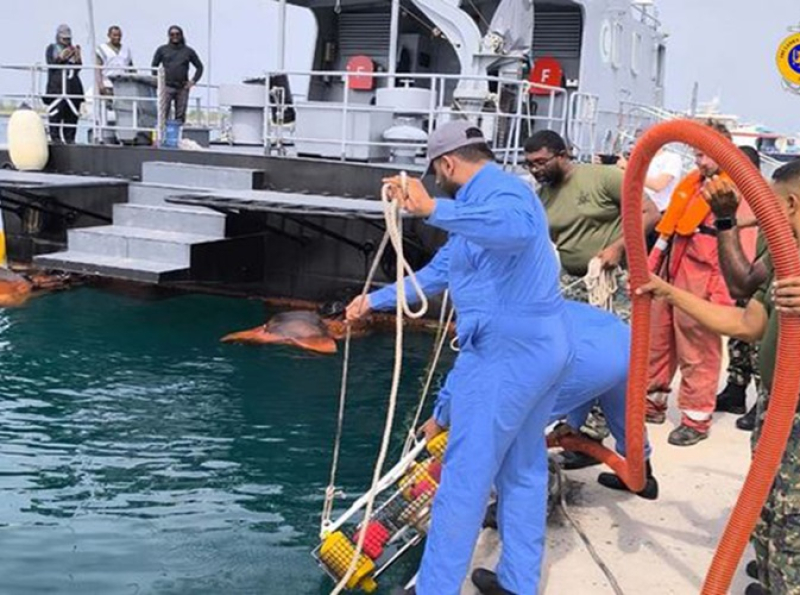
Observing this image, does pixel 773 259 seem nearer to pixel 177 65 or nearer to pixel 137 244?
pixel 137 244

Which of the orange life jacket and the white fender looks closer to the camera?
the orange life jacket

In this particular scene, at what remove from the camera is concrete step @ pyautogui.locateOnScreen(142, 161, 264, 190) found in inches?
364

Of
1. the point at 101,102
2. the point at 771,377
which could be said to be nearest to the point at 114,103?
the point at 101,102

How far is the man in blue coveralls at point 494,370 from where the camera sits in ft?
9.50

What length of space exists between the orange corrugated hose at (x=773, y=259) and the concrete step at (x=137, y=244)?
239 inches

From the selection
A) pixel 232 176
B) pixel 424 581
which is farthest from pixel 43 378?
pixel 424 581

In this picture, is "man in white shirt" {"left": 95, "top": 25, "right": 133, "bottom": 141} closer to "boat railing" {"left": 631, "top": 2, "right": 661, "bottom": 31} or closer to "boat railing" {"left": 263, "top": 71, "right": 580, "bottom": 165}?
"boat railing" {"left": 263, "top": 71, "right": 580, "bottom": 165}

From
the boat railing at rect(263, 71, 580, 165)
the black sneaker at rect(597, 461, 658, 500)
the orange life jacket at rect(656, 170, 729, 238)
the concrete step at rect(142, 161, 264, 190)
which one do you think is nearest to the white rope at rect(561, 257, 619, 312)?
the orange life jacket at rect(656, 170, 729, 238)

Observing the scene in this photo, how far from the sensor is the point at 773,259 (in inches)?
89.3

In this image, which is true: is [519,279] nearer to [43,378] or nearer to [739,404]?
[739,404]

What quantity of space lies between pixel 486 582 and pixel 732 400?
10.1ft

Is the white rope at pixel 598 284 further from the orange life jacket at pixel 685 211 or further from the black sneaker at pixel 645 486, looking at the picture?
the black sneaker at pixel 645 486

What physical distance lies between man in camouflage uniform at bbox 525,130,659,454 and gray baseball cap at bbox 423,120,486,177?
5.80 feet

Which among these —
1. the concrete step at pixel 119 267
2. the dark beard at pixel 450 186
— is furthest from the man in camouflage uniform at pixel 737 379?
the concrete step at pixel 119 267
